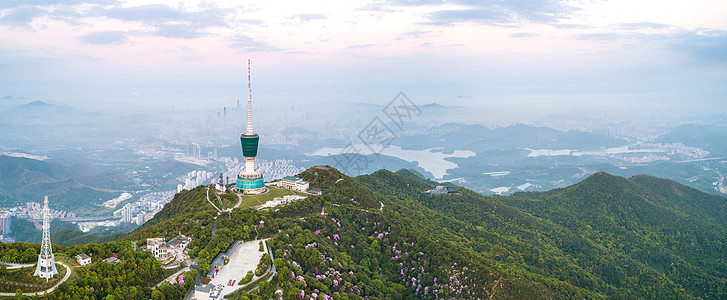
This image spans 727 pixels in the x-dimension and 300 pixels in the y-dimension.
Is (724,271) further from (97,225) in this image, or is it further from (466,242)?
(97,225)

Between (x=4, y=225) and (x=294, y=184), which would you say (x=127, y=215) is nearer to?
(x=4, y=225)

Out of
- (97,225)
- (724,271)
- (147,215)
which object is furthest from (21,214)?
(724,271)

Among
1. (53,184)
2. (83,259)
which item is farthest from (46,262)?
(53,184)

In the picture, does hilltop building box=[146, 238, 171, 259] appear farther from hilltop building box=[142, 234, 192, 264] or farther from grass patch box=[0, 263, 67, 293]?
grass patch box=[0, 263, 67, 293]

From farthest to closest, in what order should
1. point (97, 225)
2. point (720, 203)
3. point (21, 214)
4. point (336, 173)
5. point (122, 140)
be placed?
point (122, 140)
point (21, 214)
point (97, 225)
point (720, 203)
point (336, 173)

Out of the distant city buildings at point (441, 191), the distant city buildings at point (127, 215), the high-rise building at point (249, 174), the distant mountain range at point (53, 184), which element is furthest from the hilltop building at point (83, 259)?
the distant mountain range at point (53, 184)

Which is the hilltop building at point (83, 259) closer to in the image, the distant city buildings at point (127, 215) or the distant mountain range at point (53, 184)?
the distant city buildings at point (127, 215)

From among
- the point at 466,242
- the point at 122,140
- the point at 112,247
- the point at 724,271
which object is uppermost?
the point at 112,247
